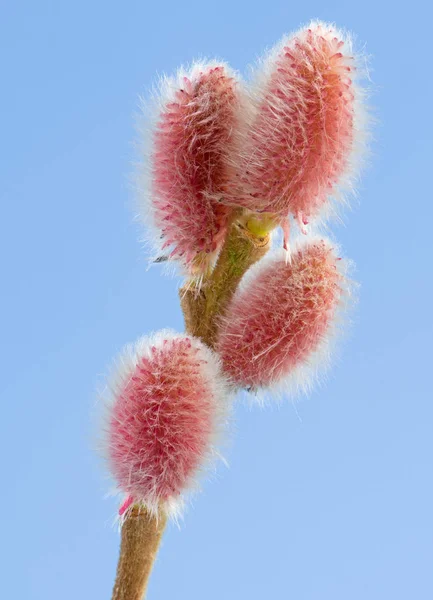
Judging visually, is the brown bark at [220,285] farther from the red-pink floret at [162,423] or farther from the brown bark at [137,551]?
the brown bark at [137,551]

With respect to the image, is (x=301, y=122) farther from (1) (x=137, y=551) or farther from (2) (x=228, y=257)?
(1) (x=137, y=551)

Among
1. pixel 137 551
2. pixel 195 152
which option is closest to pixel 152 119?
pixel 195 152

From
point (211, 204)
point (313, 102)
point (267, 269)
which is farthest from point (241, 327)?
point (313, 102)

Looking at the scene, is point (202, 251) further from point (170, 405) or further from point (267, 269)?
point (170, 405)

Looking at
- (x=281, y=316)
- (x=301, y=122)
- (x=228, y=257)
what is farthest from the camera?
(x=228, y=257)

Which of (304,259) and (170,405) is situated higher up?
(304,259)

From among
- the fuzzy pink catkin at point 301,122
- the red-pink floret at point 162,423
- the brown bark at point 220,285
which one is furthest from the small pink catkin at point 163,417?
the fuzzy pink catkin at point 301,122
